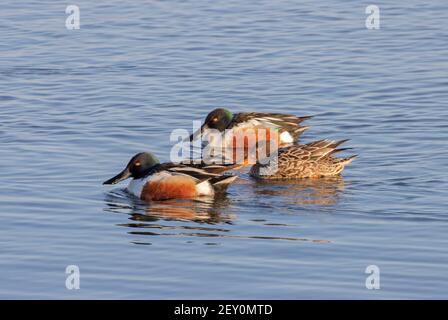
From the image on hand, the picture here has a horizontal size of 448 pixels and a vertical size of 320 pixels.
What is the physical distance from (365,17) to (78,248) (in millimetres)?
12491

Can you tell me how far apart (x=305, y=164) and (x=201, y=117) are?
290 centimetres

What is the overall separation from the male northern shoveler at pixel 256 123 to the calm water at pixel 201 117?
38 centimetres

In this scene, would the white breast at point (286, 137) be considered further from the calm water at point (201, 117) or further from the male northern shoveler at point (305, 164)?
the male northern shoveler at point (305, 164)

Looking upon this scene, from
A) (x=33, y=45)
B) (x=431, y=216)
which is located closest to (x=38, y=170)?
(x=431, y=216)

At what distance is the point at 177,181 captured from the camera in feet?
42.3

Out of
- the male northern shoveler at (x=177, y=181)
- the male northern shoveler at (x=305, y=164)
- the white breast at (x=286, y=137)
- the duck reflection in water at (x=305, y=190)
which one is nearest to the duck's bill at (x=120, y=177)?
the male northern shoveler at (x=177, y=181)

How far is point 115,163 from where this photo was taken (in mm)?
14125

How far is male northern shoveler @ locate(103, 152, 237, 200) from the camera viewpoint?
12.9 m

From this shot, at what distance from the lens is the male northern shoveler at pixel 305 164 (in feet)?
45.3

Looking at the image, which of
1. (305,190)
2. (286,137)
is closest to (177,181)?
(305,190)

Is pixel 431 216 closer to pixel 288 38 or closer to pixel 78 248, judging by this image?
pixel 78 248

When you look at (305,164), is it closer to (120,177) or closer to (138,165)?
(138,165)

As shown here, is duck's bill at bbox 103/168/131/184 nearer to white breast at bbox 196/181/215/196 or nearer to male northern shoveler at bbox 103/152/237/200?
male northern shoveler at bbox 103/152/237/200

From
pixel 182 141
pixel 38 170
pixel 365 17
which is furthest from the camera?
pixel 365 17
